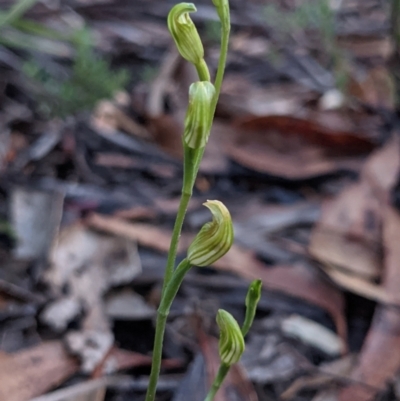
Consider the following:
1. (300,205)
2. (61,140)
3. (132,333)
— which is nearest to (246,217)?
(300,205)

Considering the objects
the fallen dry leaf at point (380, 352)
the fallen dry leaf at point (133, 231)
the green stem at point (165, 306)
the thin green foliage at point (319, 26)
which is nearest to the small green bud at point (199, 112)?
the green stem at point (165, 306)

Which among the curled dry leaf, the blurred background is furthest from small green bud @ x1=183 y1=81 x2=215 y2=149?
the curled dry leaf

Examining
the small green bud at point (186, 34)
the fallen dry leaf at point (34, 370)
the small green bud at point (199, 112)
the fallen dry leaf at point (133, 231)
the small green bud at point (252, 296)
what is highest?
the small green bud at point (186, 34)

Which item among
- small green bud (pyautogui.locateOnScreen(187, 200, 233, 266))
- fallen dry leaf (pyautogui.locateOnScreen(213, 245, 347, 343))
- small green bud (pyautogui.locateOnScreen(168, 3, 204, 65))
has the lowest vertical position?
fallen dry leaf (pyautogui.locateOnScreen(213, 245, 347, 343))

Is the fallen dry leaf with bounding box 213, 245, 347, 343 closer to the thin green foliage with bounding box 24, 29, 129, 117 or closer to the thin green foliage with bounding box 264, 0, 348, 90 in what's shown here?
the thin green foliage with bounding box 24, 29, 129, 117

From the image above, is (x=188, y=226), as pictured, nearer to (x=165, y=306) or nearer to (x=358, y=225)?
(x=358, y=225)

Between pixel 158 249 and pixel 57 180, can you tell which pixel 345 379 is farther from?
pixel 57 180

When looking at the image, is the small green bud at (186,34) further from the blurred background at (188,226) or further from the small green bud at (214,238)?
the blurred background at (188,226)

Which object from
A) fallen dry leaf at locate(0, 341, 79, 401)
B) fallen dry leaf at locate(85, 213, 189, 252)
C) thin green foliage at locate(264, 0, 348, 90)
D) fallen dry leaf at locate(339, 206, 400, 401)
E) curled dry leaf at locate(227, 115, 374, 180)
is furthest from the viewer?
thin green foliage at locate(264, 0, 348, 90)
